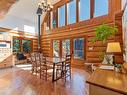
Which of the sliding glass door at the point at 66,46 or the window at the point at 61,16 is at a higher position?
the window at the point at 61,16

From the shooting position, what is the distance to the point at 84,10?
8.12 m

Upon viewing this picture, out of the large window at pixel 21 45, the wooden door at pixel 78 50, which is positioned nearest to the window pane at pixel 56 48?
the wooden door at pixel 78 50

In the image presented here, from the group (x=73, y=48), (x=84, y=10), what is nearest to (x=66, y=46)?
(x=73, y=48)

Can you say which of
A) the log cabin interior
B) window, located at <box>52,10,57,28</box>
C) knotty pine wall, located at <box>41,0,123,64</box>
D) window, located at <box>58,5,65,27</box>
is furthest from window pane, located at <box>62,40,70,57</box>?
window, located at <box>52,10,57,28</box>

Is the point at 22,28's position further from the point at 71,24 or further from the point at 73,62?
the point at 73,62

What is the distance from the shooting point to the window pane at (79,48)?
320 inches

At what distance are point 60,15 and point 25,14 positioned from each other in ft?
8.36

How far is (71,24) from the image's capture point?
346 inches

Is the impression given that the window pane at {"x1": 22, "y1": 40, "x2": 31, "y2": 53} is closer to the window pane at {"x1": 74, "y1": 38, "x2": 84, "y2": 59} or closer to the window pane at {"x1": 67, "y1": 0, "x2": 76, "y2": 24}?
the window pane at {"x1": 67, "y1": 0, "x2": 76, "y2": 24}

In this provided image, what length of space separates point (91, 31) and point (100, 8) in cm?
127

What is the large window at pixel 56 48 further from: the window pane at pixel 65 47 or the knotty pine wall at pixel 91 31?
the window pane at pixel 65 47

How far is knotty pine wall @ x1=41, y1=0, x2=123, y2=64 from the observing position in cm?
513

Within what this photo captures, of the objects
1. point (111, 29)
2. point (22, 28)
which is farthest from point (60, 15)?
point (111, 29)

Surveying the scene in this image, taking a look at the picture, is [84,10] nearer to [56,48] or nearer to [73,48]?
[73,48]
